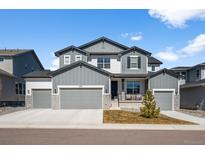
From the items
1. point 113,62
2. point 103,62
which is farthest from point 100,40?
point 113,62

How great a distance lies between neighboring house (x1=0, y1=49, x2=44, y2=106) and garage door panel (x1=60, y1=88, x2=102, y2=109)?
8.56 metres

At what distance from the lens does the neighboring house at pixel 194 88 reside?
81.9ft

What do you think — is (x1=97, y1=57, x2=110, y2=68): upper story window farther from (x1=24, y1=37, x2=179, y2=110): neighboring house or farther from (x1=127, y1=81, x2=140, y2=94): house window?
(x1=127, y1=81, x2=140, y2=94): house window

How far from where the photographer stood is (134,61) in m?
26.7

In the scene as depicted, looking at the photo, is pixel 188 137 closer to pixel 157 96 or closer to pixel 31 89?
pixel 157 96

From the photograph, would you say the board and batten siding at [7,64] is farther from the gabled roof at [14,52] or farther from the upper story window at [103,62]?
the upper story window at [103,62]

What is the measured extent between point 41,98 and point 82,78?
549cm

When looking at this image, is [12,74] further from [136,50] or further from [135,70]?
[136,50]

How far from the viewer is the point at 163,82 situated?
960 inches

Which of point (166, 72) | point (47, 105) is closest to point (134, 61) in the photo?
point (166, 72)

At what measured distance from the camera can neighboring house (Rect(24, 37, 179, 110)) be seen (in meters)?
23.2

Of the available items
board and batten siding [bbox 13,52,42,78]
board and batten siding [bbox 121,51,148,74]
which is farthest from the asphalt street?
board and batten siding [bbox 13,52,42,78]

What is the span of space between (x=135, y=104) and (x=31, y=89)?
11.7 metres

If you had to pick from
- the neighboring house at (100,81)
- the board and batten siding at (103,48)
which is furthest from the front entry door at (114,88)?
the board and batten siding at (103,48)
